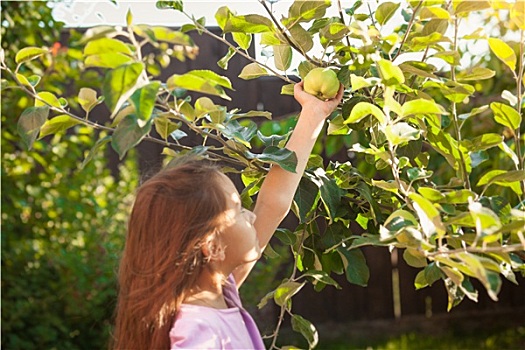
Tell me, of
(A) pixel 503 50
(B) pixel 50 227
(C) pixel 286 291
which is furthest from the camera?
(B) pixel 50 227

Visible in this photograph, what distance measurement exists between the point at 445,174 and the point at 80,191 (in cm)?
162

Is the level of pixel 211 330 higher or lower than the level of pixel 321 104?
lower

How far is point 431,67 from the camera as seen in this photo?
123 centimetres

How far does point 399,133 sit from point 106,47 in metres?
0.39

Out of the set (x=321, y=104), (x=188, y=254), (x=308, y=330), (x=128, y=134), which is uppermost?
(x=321, y=104)

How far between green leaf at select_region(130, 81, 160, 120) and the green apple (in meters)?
0.44

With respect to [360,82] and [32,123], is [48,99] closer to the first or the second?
[32,123]

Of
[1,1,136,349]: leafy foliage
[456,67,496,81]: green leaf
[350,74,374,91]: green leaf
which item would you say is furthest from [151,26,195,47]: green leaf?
[1,1,136,349]: leafy foliage

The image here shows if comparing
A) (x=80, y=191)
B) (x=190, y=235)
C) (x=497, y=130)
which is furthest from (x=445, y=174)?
(x=190, y=235)

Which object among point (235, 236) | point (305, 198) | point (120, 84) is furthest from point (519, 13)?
point (120, 84)

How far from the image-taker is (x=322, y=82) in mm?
1241

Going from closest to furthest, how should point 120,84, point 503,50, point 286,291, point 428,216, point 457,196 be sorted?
point 120,84
point 428,216
point 457,196
point 503,50
point 286,291

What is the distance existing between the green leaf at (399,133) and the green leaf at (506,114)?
9.6 inches

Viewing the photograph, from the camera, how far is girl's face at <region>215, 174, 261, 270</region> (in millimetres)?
1234
